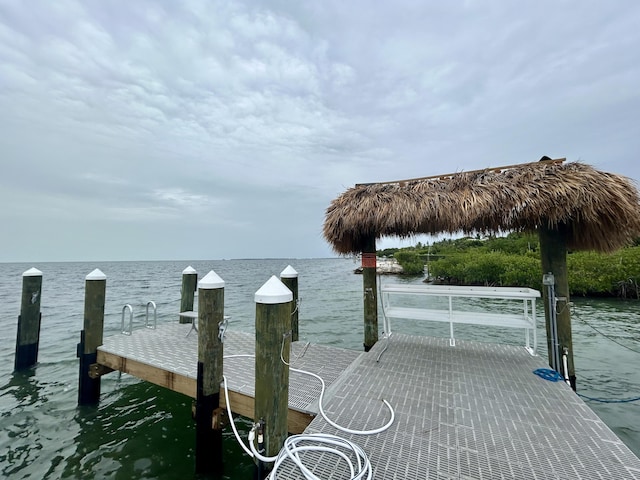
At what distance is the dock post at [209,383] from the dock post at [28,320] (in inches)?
221

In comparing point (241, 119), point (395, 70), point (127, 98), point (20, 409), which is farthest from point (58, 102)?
point (395, 70)

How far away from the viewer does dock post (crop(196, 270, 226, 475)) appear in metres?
3.23

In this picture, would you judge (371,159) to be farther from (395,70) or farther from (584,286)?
(584,286)

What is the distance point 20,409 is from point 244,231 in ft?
99.1

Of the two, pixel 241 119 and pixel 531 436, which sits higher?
pixel 241 119

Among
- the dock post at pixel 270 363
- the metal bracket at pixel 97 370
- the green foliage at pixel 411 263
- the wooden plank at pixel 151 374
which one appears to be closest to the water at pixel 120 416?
the metal bracket at pixel 97 370

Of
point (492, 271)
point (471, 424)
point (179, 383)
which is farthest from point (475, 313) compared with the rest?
point (492, 271)

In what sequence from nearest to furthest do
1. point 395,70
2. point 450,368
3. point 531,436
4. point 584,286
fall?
point 531,436 < point 450,368 < point 395,70 < point 584,286

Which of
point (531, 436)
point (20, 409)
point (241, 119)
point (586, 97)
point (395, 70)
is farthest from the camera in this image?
point (241, 119)

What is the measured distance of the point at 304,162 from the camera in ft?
58.1

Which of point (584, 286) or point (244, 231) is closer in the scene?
point (584, 286)

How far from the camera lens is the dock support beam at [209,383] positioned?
323 centimetres

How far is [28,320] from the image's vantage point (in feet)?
19.8

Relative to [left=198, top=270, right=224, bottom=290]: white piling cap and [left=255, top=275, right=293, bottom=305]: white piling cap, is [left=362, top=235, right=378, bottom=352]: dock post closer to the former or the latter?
[left=198, top=270, right=224, bottom=290]: white piling cap
